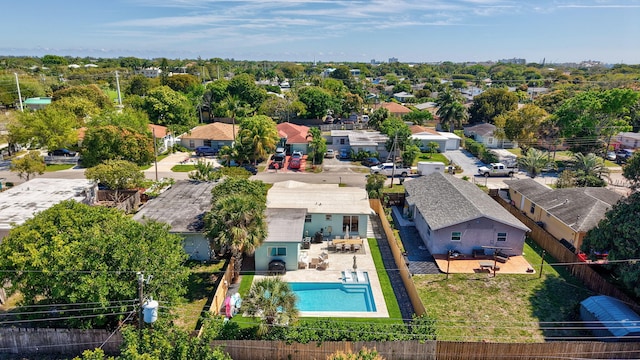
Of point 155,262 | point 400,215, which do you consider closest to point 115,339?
point 155,262

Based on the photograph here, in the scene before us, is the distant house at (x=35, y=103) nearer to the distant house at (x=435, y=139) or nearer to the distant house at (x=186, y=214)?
the distant house at (x=186, y=214)

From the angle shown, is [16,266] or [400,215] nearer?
[16,266]

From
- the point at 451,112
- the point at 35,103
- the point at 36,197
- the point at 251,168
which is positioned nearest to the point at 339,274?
the point at 36,197

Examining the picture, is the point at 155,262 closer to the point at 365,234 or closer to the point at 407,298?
the point at 407,298

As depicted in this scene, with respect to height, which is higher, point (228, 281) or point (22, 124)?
point (22, 124)

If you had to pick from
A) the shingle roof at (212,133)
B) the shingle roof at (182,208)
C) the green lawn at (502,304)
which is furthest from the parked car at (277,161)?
the green lawn at (502,304)

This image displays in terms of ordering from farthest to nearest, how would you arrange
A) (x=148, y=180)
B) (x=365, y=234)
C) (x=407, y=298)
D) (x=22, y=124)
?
(x=22, y=124) → (x=148, y=180) → (x=365, y=234) → (x=407, y=298)

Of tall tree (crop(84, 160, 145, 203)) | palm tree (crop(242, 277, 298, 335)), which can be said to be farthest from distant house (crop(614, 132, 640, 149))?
tall tree (crop(84, 160, 145, 203))
